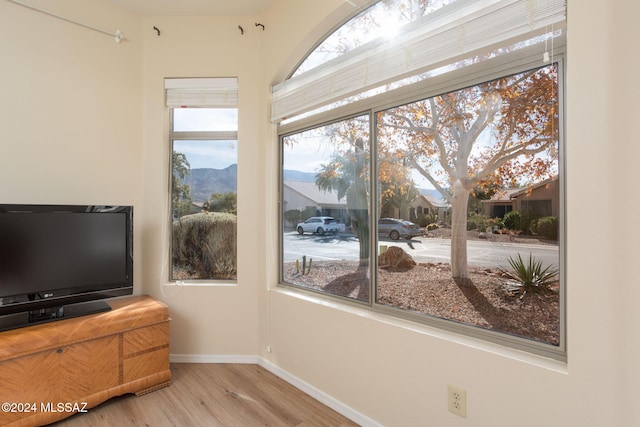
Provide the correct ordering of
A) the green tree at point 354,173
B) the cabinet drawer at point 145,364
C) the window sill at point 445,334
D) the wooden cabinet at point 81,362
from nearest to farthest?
1. the window sill at point 445,334
2. the wooden cabinet at point 81,362
3. the green tree at point 354,173
4. the cabinet drawer at point 145,364

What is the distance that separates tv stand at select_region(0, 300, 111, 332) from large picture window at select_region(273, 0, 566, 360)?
163cm

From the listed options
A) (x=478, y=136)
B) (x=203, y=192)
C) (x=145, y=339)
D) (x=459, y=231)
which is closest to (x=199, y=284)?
(x=145, y=339)

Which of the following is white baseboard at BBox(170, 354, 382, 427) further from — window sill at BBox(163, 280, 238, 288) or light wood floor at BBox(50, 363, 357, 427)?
window sill at BBox(163, 280, 238, 288)

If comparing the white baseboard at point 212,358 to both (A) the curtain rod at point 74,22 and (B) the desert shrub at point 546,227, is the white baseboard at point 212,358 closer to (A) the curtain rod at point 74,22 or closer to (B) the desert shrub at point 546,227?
(B) the desert shrub at point 546,227

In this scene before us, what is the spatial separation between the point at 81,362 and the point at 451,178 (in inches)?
Answer: 99.7

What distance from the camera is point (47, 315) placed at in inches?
84.9

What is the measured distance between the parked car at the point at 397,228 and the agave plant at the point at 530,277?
1.64 ft

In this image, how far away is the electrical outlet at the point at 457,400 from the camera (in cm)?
152

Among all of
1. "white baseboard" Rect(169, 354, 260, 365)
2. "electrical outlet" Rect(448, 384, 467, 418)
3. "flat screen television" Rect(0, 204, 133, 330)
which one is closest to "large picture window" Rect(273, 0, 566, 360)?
"electrical outlet" Rect(448, 384, 467, 418)

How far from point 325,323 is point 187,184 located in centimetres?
177

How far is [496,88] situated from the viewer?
1538 mm

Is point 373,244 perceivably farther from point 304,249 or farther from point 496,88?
point 496,88

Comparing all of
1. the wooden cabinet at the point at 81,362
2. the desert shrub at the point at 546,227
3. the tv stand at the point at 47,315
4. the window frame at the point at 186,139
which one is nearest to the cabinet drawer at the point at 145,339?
the wooden cabinet at the point at 81,362

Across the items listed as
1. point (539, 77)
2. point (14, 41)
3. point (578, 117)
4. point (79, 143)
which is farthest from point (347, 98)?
point (14, 41)
